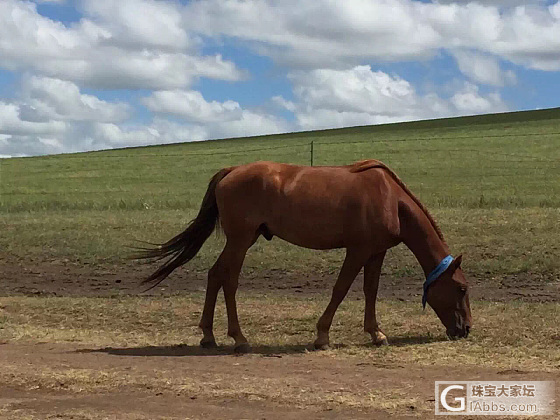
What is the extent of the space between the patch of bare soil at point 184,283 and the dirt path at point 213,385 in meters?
4.14

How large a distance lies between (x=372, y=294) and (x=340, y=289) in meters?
0.53

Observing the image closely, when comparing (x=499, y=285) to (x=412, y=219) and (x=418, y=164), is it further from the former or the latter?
(x=418, y=164)

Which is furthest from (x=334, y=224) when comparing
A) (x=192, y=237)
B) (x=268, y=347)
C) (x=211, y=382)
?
(x=211, y=382)

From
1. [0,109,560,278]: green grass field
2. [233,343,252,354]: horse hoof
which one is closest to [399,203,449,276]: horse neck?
[233,343,252,354]: horse hoof

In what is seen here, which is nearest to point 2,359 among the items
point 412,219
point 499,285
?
point 412,219

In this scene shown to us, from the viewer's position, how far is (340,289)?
354 inches

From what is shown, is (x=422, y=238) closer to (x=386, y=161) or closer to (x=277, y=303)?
(x=277, y=303)

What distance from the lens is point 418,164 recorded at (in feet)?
108

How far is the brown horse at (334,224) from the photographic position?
29.2 ft

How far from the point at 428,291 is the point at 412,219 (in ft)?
2.53

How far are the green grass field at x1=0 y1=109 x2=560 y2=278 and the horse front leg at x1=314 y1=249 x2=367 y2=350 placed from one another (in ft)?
15.0

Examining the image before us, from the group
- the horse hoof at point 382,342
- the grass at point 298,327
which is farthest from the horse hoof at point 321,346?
the horse hoof at point 382,342

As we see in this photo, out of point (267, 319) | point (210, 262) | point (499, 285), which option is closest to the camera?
point (267, 319)

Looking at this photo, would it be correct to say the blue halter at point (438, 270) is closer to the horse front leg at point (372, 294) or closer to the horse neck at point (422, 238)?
the horse neck at point (422, 238)
